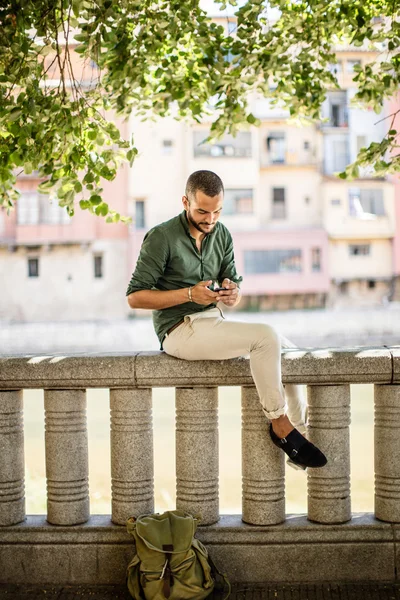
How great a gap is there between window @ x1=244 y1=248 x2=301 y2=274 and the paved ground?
37566 mm

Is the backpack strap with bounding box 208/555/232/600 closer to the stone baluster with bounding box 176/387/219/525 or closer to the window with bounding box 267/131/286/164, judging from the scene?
the stone baluster with bounding box 176/387/219/525

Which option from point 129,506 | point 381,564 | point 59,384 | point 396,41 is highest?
point 396,41

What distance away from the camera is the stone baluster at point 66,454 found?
12.1ft

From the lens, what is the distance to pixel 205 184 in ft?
12.2

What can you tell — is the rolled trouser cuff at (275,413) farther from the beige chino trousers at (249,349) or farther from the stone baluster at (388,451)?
the stone baluster at (388,451)

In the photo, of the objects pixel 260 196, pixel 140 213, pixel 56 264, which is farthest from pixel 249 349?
A: pixel 56 264

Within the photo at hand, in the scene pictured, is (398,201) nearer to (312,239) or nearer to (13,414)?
(312,239)

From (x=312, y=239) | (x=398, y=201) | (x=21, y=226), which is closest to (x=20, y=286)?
(x=21, y=226)

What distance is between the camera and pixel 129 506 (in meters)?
3.66

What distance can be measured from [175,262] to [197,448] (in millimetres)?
856

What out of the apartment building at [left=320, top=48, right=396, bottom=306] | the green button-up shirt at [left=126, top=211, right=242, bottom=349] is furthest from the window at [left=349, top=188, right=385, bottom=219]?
the green button-up shirt at [left=126, top=211, right=242, bottom=349]

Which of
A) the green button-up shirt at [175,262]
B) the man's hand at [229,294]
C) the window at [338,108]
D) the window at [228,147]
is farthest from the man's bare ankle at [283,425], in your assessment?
the window at [338,108]

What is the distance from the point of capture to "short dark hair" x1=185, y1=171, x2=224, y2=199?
3.73m

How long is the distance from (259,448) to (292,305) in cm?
3790
